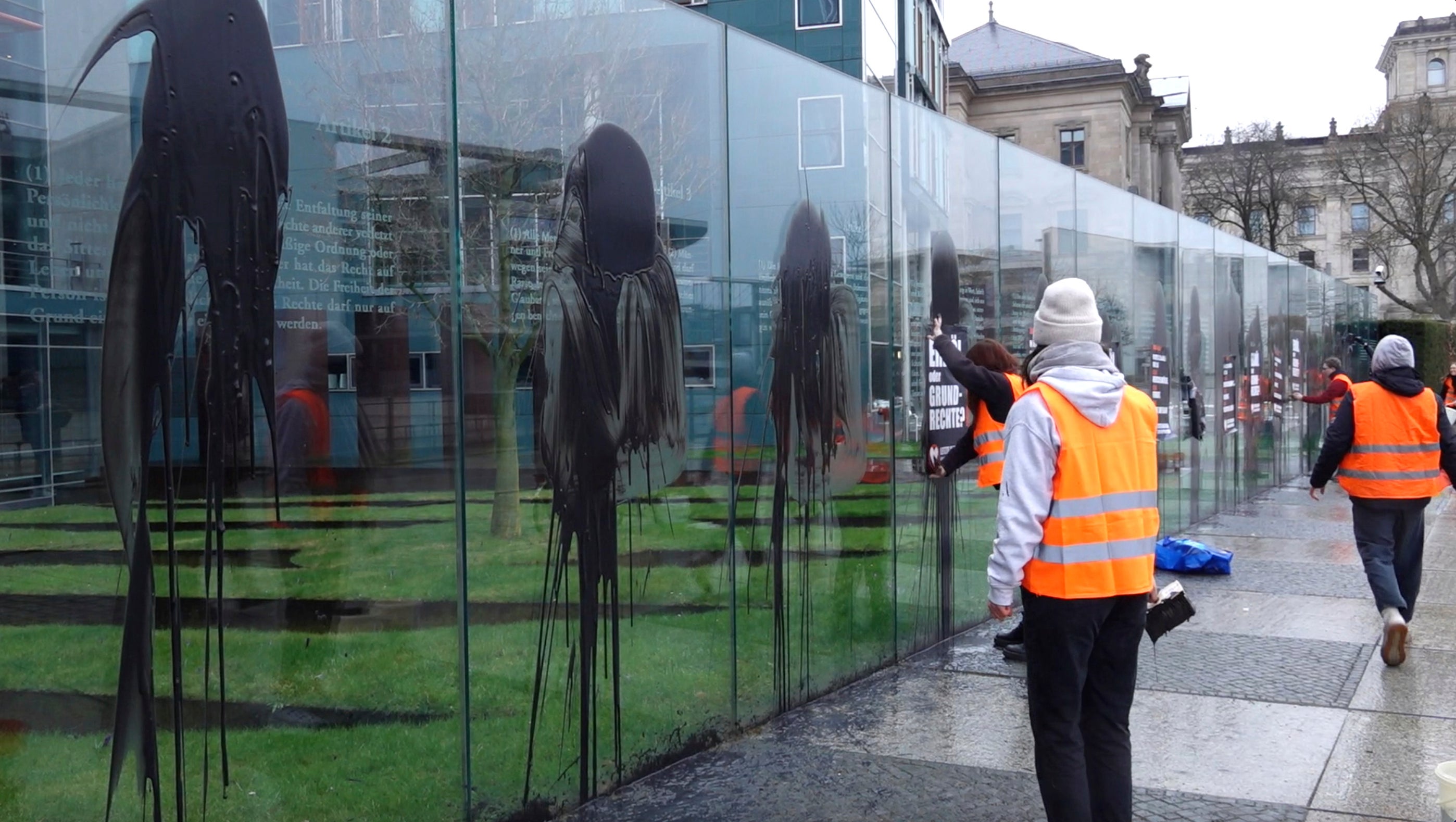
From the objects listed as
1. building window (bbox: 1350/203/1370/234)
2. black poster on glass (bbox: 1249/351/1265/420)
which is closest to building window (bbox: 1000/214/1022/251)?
black poster on glass (bbox: 1249/351/1265/420)

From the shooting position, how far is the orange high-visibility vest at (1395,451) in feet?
25.6

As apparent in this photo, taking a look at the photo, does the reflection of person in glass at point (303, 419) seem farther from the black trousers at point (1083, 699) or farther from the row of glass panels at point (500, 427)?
the black trousers at point (1083, 699)

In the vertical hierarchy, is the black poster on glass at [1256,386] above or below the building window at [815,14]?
below

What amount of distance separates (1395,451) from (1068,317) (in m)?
4.35

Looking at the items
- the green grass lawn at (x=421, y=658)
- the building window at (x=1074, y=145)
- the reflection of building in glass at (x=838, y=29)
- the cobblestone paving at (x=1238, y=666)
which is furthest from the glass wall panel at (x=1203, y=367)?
the building window at (x=1074, y=145)

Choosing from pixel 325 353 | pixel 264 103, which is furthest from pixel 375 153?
pixel 325 353

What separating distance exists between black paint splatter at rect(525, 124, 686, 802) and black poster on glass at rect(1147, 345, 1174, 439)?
304 inches

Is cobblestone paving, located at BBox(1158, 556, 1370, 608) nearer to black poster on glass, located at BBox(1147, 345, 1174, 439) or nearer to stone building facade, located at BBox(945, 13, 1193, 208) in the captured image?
black poster on glass, located at BBox(1147, 345, 1174, 439)

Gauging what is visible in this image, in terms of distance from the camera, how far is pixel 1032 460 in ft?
14.0

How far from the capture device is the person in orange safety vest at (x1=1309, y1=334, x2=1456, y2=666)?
779 cm

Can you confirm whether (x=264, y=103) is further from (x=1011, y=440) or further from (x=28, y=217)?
(x=1011, y=440)

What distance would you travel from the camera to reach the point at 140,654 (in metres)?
3.67

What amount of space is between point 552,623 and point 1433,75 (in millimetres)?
128491

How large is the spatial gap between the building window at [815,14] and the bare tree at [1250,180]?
21.8 m
